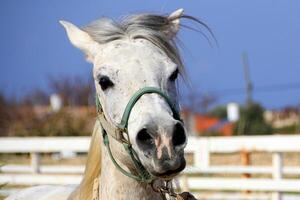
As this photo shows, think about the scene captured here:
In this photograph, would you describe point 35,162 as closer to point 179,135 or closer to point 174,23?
point 174,23

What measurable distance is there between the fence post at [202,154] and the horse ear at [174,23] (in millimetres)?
5844

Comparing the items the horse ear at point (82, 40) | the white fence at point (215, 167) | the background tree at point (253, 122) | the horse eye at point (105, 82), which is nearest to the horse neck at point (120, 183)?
the horse eye at point (105, 82)

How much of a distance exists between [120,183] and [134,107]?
521 mm

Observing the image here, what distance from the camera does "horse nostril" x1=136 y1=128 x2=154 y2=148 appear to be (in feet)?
12.3

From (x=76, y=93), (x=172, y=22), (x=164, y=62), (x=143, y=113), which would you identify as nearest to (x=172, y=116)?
(x=143, y=113)

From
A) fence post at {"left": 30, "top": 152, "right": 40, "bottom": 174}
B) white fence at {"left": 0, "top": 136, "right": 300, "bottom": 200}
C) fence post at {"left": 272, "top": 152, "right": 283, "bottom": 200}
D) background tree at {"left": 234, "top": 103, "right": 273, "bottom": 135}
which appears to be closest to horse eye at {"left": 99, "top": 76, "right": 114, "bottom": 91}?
white fence at {"left": 0, "top": 136, "right": 300, "bottom": 200}

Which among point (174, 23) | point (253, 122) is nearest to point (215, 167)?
point (174, 23)

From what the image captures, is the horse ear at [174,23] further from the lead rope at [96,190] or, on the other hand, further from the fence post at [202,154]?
the fence post at [202,154]

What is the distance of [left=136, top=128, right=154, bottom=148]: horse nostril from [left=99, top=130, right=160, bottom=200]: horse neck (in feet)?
0.96

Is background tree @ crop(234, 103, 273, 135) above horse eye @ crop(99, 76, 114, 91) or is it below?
below

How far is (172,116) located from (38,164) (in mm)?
7781

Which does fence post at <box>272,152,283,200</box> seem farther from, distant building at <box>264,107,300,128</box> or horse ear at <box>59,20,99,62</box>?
distant building at <box>264,107,300,128</box>

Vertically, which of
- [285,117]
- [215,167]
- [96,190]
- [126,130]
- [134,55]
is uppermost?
[134,55]

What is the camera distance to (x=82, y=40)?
450 cm
